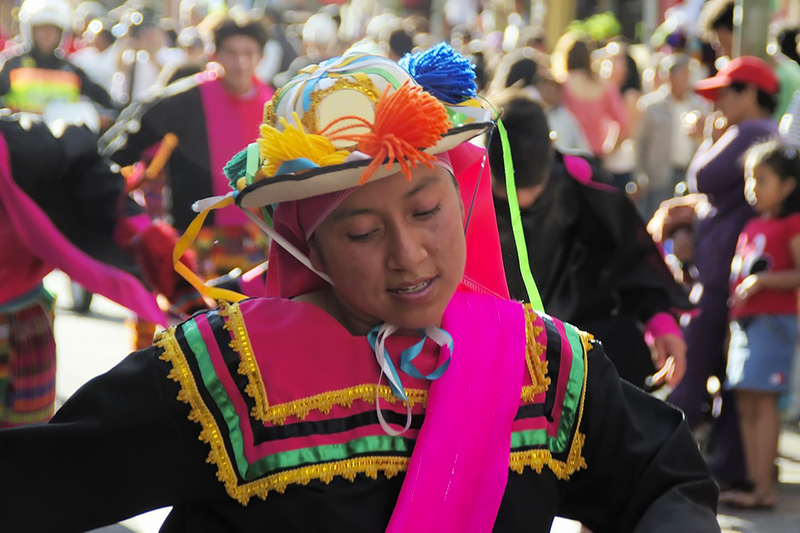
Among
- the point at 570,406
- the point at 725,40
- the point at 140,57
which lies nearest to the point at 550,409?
the point at 570,406

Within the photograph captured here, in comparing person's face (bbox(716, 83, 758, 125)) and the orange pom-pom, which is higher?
the orange pom-pom

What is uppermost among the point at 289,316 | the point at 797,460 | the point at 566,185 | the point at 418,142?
the point at 418,142

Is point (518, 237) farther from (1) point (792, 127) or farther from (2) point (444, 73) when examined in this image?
(1) point (792, 127)

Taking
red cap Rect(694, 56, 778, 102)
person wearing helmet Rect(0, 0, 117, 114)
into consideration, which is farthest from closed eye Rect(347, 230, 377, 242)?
person wearing helmet Rect(0, 0, 117, 114)

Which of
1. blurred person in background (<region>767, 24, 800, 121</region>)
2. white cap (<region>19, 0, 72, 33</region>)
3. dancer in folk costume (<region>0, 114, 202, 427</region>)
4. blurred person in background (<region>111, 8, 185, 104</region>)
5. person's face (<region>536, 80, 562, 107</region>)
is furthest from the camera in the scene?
blurred person in background (<region>111, 8, 185, 104</region>)

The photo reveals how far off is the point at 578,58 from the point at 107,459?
7321mm

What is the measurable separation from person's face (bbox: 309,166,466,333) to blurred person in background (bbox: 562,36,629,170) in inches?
269

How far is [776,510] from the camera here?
533 cm

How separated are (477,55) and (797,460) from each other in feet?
20.2

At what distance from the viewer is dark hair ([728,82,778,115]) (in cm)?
574

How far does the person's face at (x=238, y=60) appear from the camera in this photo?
6.78 metres

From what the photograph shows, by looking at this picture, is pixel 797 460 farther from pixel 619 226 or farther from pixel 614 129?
pixel 614 129

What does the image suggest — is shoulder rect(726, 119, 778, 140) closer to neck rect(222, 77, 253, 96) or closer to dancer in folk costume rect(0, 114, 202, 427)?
neck rect(222, 77, 253, 96)

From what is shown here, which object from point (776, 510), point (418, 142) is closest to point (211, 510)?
point (418, 142)
